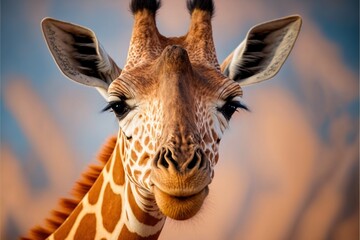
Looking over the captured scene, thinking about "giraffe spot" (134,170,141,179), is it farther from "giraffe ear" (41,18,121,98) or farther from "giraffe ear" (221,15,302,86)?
"giraffe ear" (221,15,302,86)

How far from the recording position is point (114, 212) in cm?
218

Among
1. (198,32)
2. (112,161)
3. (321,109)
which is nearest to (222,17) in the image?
(321,109)

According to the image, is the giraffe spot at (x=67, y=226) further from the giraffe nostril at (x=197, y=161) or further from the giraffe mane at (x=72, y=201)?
the giraffe nostril at (x=197, y=161)

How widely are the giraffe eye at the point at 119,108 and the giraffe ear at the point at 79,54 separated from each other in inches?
13.2

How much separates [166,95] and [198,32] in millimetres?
714

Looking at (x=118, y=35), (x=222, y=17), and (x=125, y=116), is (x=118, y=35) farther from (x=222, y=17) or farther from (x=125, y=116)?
(x=125, y=116)

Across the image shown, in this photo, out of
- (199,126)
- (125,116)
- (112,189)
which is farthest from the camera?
(112,189)

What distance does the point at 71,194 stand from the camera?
246 centimetres

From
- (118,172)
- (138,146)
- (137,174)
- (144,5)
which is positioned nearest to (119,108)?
(138,146)

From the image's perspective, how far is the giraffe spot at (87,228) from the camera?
2234mm

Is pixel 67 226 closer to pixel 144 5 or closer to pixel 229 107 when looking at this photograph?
pixel 229 107

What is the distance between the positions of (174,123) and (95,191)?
0.93 m

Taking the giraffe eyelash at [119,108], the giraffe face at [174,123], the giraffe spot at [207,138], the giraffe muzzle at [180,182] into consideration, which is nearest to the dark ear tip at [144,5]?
the giraffe face at [174,123]

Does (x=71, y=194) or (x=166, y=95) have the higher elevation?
(x=166, y=95)
